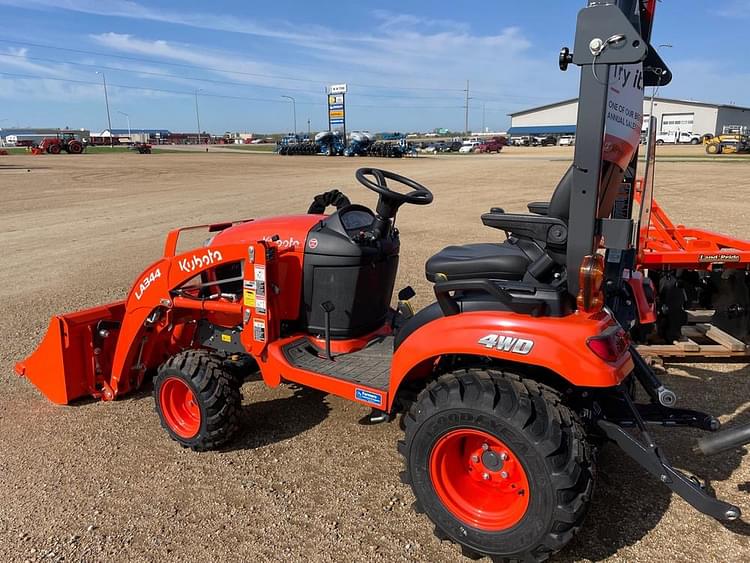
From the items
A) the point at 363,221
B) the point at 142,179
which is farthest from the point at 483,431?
the point at 142,179

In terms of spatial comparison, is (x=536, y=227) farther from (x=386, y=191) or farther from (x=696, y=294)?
(x=696, y=294)

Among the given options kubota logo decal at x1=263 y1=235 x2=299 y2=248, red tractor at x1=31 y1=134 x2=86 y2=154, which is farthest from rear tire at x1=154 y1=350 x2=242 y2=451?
red tractor at x1=31 y1=134 x2=86 y2=154

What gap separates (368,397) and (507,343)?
888 mm

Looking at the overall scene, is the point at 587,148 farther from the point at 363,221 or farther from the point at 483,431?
the point at 363,221

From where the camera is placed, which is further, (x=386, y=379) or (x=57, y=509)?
(x=386, y=379)

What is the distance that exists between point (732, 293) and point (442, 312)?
11.3 ft

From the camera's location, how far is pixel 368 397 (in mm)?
2959

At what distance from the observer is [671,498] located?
288 centimetres

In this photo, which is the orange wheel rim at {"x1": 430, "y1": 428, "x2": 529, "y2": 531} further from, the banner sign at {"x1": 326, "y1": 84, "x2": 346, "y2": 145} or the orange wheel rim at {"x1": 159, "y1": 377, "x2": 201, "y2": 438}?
the banner sign at {"x1": 326, "y1": 84, "x2": 346, "y2": 145}

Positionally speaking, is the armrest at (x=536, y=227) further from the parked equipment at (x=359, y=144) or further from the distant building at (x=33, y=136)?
the distant building at (x=33, y=136)

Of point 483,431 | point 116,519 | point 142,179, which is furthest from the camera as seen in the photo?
point 142,179

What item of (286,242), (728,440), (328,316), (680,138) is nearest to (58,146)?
(286,242)

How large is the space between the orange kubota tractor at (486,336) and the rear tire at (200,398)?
11mm

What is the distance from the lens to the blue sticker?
2920 millimetres
